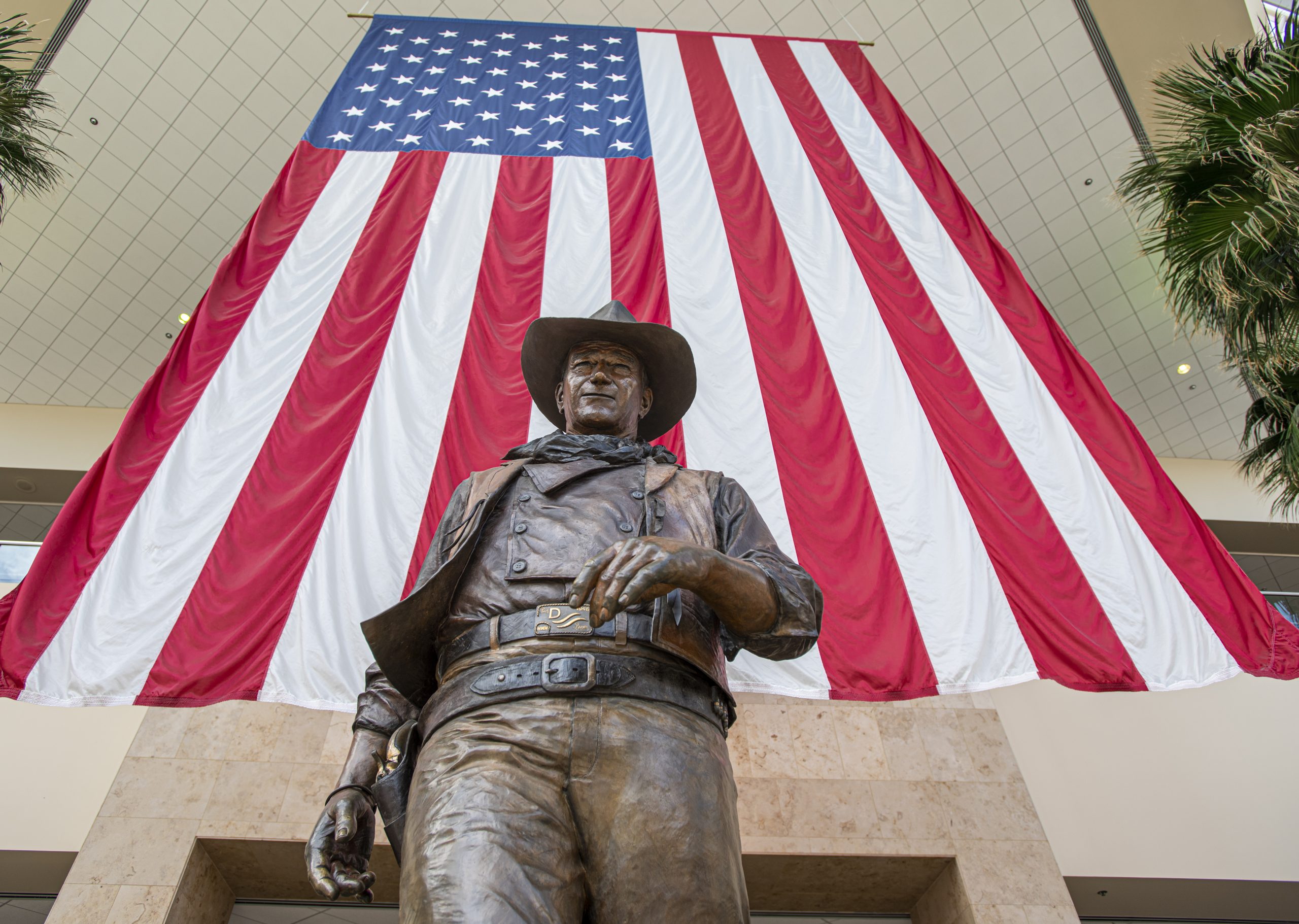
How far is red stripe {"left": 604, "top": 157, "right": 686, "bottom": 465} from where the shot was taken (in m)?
4.69

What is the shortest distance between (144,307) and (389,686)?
26.0 ft

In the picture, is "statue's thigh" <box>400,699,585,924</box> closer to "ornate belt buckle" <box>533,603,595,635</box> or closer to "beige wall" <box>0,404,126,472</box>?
"ornate belt buckle" <box>533,603,595,635</box>

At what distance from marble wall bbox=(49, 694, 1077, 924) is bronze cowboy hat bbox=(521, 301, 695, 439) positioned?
3064 millimetres

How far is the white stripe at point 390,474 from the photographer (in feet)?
11.3

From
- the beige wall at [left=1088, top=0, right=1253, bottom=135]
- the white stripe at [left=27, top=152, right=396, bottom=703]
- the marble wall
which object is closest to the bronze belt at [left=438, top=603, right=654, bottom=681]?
the white stripe at [left=27, top=152, right=396, bottom=703]

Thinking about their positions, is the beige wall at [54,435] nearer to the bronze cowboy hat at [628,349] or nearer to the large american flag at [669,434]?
the large american flag at [669,434]

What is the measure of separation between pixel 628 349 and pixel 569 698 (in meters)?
1.24

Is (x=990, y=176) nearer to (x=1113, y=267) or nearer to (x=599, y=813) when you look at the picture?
(x=1113, y=267)

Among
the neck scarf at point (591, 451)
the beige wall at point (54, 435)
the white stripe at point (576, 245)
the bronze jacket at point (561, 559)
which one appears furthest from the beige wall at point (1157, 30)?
the beige wall at point (54, 435)

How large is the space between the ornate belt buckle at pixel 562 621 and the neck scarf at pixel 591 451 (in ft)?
1.84

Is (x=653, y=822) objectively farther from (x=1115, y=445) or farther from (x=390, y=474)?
(x=1115, y=445)

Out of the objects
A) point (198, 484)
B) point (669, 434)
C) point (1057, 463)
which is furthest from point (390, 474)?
point (1057, 463)

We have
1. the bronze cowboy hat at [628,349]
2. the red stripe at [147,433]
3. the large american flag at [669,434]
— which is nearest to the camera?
the bronze cowboy hat at [628,349]

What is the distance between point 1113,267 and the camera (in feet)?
28.3
